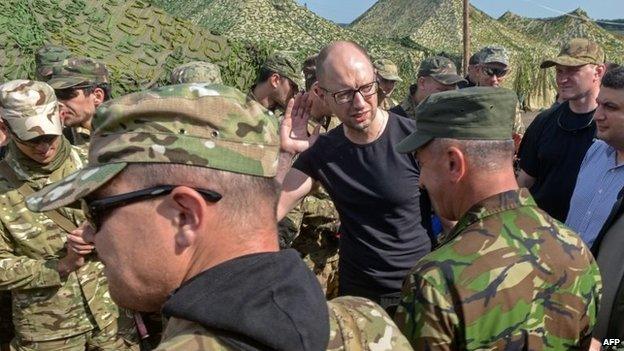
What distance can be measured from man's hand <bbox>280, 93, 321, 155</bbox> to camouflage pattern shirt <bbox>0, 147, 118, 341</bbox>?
1.16m

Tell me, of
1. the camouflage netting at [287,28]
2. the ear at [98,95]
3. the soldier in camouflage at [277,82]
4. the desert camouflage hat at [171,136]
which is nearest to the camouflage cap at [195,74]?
the ear at [98,95]

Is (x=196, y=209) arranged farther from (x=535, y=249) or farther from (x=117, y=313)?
(x=117, y=313)

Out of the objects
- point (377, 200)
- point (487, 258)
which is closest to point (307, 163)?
point (377, 200)

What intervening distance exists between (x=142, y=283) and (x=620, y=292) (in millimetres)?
2157

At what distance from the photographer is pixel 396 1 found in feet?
88.6

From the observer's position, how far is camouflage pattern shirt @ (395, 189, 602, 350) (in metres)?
1.77

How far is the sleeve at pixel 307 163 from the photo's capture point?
331 cm

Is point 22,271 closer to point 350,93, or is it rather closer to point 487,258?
point 350,93

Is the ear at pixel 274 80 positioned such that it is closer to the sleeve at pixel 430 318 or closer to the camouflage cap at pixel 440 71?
the camouflage cap at pixel 440 71

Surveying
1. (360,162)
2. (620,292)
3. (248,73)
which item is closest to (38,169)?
(360,162)

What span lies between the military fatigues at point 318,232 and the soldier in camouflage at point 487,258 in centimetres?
211

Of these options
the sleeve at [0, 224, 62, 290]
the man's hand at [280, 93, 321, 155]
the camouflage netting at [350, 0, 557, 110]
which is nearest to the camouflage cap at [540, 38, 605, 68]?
the man's hand at [280, 93, 321, 155]

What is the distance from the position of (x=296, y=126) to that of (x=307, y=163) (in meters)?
0.34

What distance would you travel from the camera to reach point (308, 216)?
4.38 meters
